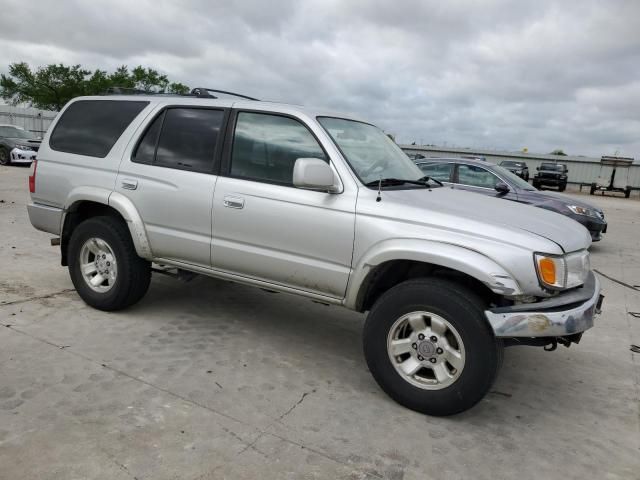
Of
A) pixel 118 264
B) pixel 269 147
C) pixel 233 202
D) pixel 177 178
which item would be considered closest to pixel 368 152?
pixel 269 147

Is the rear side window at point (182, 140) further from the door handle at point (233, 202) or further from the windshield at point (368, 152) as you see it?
the windshield at point (368, 152)

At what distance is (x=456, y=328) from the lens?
9.96ft

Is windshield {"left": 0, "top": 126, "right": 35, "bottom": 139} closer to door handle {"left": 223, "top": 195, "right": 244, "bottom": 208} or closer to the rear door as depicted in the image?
the rear door

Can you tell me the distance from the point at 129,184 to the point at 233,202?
1057 mm

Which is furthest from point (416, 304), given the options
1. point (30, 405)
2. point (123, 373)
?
point (30, 405)

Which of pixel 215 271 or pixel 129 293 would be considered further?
pixel 129 293

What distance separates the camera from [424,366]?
127 inches

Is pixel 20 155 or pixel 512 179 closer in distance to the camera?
pixel 512 179

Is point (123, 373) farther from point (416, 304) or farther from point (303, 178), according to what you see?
point (416, 304)

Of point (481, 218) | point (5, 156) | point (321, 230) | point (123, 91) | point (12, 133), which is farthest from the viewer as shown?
point (12, 133)

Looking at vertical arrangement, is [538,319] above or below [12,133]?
below

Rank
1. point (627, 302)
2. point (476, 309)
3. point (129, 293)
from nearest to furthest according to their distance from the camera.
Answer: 1. point (476, 309)
2. point (129, 293)
3. point (627, 302)

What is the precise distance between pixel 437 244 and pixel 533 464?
4.27 feet

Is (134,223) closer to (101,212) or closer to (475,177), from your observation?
(101,212)
